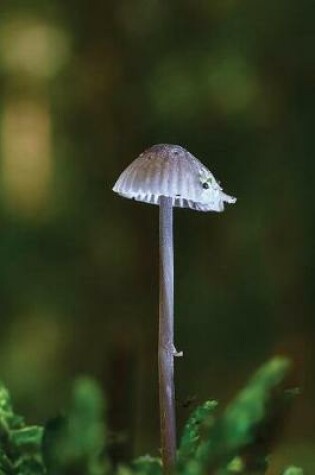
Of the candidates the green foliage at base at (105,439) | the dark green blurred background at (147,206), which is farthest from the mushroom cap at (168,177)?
the dark green blurred background at (147,206)

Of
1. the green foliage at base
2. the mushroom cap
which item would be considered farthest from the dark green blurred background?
the green foliage at base

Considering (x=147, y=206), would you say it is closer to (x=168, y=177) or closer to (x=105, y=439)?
(x=168, y=177)

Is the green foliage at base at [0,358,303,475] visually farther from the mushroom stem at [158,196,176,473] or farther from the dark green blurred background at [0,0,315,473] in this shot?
the dark green blurred background at [0,0,315,473]

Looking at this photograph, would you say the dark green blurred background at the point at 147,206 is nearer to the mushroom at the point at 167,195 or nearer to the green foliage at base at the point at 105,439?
the mushroom at the point at 167,195

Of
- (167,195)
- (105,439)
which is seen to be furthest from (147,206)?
(105,439)

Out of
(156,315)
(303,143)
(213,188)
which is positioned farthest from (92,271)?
(213,188)

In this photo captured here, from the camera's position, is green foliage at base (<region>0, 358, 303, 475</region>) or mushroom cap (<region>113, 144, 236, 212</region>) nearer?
green foliage at base (<region>0, 358, 303, 475</region>)
